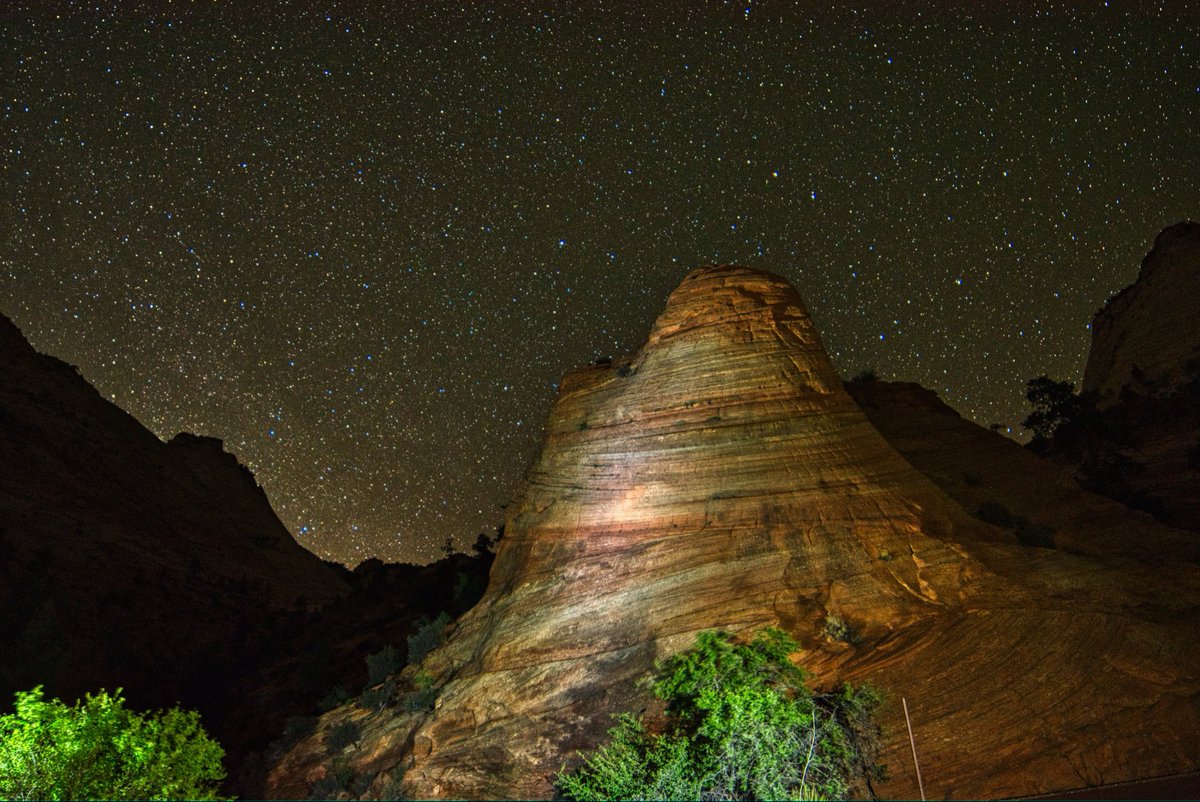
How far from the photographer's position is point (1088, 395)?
49.4 meters

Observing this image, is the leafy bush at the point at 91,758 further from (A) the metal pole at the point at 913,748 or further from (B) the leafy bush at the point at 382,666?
(A) the metal pole at the point at 913,748

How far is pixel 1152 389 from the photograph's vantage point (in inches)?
1873

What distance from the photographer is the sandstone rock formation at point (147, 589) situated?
41062mm

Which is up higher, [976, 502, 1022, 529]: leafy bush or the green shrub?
[976, 502, 1022, 529]: leafy bush

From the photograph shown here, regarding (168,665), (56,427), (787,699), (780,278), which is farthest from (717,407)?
(56,427)

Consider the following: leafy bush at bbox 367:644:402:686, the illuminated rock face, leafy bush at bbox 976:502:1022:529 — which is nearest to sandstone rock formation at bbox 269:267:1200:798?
the illuminated rock face

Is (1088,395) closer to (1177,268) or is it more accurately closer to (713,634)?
(1177,268)

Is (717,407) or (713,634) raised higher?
(717,407)

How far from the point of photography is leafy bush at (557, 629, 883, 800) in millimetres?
15180

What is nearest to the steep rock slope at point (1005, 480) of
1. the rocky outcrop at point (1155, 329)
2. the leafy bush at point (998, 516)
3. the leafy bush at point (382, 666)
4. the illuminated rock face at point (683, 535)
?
the leafy bush at point (998, 516)

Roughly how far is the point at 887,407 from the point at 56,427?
62695mm

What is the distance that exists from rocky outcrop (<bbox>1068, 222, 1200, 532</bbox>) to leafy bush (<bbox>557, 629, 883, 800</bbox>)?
2607 centimetres

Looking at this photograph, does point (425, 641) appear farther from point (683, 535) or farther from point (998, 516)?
point (998, 516)

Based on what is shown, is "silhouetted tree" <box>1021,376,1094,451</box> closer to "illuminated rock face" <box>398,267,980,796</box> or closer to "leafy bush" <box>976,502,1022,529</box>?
"leafy bush" <box>976,502,1022,529</box>
